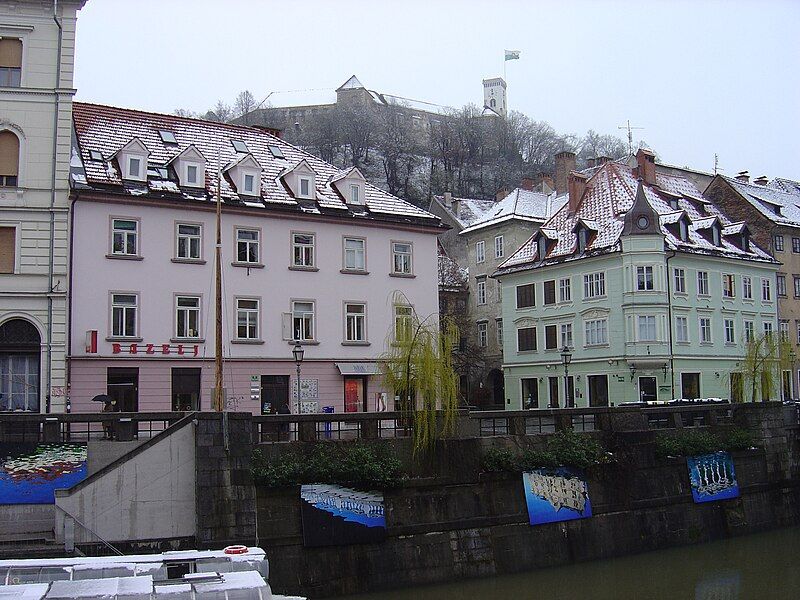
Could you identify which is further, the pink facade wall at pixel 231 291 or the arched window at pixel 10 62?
the pink facade wall at pixel 231 291

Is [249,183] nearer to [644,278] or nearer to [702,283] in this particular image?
[644,278]

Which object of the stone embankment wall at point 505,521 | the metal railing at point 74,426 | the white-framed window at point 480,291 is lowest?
the stone embankment wall at point 505,521

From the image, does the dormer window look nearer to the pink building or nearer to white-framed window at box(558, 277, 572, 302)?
white-framed window at box(558, 277, 572, 302)

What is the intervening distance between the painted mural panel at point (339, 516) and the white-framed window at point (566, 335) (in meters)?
31.6

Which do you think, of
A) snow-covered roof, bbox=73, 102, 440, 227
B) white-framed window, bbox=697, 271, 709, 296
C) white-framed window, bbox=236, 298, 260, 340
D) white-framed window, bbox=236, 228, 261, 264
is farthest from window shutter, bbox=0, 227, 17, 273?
white-framed window, bbox=697, 271, 709, 296

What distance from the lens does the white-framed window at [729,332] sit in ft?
181

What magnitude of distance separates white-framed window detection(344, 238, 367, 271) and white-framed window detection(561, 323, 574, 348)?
1809 centimetres

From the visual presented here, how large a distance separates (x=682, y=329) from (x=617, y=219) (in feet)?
23.9

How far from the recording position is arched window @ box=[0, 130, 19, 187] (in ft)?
112

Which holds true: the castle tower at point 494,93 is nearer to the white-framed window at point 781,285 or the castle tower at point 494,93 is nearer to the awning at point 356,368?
the white-framed window at point 781,285

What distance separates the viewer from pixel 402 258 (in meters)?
43.0

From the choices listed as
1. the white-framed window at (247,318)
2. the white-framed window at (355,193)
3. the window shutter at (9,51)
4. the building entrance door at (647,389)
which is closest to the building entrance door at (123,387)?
the white-framed window at (247,318)

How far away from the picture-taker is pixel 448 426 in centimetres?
2777

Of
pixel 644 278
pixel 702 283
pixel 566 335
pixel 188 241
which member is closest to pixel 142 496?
pixel 188 241
